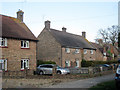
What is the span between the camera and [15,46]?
70.9 feet

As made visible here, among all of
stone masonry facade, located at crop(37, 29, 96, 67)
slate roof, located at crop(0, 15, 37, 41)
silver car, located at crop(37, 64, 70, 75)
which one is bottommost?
silver car, located at crop(37, 64, 70, 75)

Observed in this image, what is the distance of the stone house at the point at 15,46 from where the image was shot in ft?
66.7

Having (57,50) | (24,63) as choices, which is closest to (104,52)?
(57,50)

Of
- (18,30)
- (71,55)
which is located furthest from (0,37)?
(71,55)

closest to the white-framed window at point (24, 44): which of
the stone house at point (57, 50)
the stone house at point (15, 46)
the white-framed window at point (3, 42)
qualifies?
the stone house at point (15, 46)

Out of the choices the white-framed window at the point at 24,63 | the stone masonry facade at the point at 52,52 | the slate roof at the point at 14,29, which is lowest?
the white-framed window at the point at 24,63

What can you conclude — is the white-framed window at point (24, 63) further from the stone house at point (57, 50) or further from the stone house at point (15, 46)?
the stone house at point (57, 50)

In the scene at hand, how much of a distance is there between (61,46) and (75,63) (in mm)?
6350

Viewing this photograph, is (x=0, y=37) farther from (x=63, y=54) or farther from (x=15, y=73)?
(x=63, y=54)

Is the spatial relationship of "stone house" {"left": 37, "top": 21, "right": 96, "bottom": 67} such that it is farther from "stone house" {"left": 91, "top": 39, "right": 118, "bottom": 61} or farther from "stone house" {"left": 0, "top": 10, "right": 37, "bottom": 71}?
"stone house" {"left": 91, "top": 39, "right": 118, "bottom": 61}

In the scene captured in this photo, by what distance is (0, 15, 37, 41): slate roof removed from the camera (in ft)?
70.1

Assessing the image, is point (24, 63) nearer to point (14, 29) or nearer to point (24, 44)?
point (24, 44)

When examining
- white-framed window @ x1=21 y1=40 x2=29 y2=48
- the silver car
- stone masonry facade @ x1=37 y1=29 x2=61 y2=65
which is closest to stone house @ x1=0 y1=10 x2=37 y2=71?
white-framed window @ x1=21 y1=40 x2=29 y2=48

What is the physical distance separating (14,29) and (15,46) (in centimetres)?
318
